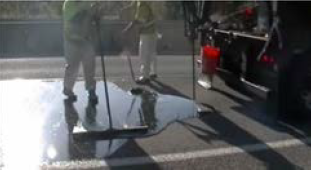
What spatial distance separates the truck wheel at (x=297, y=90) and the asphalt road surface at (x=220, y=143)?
Answer: 25 centimetres

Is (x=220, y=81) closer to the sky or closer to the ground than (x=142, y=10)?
closer to the ground

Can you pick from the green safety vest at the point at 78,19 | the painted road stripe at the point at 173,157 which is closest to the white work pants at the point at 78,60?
the green safety vest at the point at 78,19

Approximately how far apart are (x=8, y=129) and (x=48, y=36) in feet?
37.7

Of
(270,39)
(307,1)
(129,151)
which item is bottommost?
(129,151)

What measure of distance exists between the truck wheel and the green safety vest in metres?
2.62

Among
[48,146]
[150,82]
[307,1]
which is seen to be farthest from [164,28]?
[48,146]

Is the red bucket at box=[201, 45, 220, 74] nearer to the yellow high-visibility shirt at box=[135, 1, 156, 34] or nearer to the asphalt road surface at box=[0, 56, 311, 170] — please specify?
the asphalt road surface at box=[0, 56, 311, 170]

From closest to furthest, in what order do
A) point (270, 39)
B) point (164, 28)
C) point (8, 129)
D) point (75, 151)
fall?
point (75, 151)
point (8, 129)
point (270, 39)
point (164, 28)

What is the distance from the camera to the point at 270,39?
7.13 metres

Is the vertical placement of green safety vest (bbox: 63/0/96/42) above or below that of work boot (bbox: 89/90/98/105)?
above

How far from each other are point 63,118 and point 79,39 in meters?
1.20

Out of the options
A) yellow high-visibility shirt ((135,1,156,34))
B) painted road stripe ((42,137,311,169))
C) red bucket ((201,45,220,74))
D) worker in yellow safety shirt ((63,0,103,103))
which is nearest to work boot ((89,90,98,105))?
worker in yellow safety shirt ((63,0,103,103))

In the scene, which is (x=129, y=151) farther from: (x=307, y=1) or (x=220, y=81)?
(x=220, y=81)

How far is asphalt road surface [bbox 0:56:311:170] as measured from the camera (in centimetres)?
548
